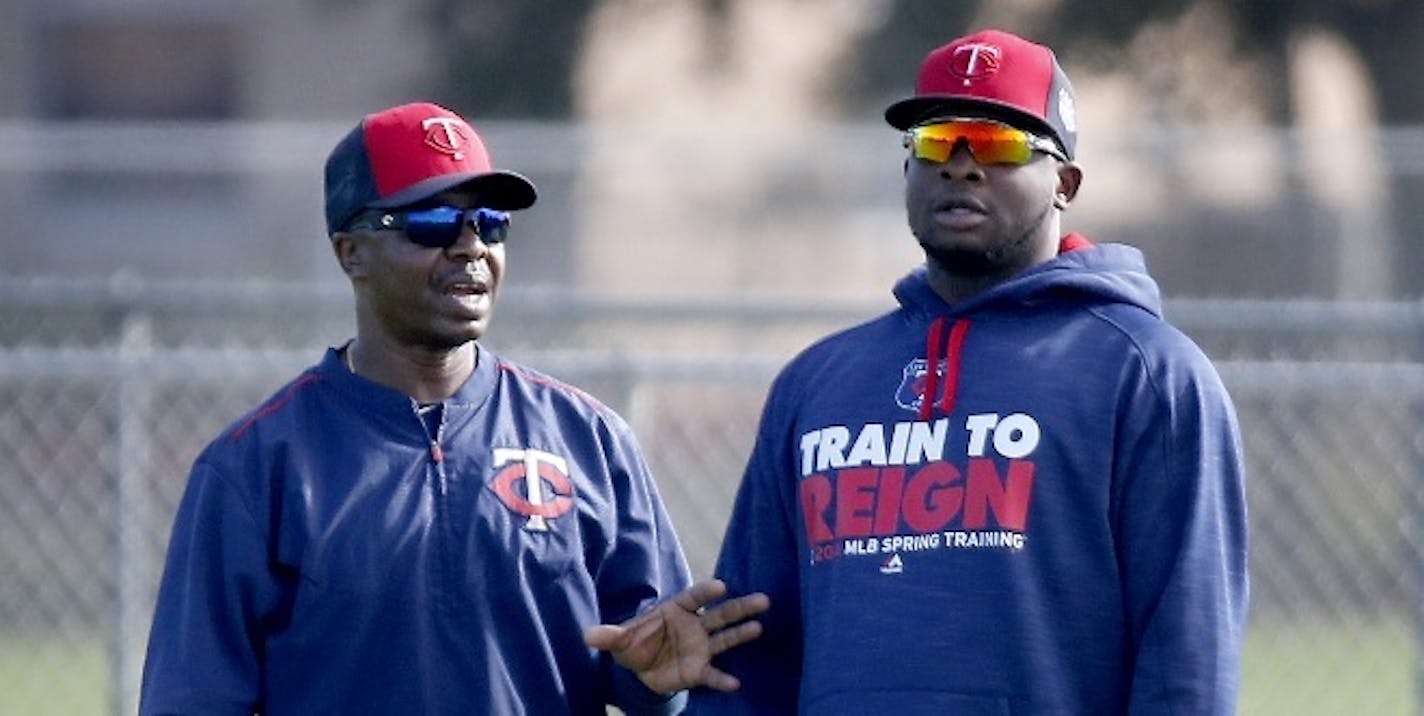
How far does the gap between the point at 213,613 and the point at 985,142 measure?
1455 millimetres

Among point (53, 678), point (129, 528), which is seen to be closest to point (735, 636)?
point (129, 528)

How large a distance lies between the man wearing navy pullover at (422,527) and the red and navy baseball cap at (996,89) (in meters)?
0.77

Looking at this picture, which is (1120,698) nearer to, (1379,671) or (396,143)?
(396,143)

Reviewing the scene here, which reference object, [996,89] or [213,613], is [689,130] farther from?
[996,89]

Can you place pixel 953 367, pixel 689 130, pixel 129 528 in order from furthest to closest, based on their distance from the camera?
1. pixel 689 130
2. pixel 129 528
3. pixel 953 367

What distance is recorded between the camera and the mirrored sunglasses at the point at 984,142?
4.15 metres

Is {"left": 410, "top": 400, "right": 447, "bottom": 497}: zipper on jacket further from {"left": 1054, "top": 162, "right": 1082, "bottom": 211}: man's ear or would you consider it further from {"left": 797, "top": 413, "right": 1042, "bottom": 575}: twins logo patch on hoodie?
{"left": 1054, "top": 162, "right": 1082, "bottom": 211}: man's ear

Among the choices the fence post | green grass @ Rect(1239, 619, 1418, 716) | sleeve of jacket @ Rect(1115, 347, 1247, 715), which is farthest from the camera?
green grass @ Rect(1239, 619, 1418, 716)

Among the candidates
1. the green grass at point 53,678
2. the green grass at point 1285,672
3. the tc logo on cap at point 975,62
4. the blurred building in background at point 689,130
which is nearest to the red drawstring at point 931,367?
the tc logo on cap at point 975,62

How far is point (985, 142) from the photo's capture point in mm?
4148

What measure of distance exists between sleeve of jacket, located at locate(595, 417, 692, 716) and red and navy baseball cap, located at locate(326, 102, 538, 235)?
480 mm

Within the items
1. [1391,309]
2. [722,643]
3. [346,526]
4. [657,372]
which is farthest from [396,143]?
[1391,309]

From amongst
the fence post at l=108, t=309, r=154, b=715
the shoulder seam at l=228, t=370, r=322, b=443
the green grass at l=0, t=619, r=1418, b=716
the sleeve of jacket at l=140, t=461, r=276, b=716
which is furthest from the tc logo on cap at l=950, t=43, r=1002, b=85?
the green grass at l=0, t=619, r=1418, b=716

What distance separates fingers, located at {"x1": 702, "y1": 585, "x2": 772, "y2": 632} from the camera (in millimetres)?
4332
